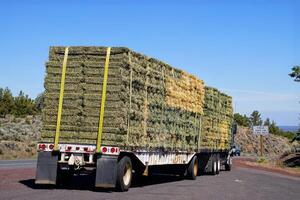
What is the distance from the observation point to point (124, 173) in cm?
1662

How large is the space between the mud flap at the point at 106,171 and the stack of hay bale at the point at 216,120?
34.9 ft

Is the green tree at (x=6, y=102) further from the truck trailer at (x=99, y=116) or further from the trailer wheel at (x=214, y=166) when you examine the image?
the truck trailer at (x=99, y=116)

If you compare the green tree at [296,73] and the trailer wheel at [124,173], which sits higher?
the green tree at [296,73]

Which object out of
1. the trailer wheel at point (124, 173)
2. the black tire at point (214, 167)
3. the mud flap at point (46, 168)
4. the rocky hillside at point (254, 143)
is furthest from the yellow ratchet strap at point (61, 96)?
the rocky hillside at point (254, 143)

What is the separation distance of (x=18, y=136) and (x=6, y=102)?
23.0 metres

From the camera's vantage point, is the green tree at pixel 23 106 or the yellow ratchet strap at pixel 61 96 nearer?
the yellow ratchet strap at pixel 61 96

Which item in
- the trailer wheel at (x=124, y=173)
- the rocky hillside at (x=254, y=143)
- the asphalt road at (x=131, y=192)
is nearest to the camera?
the asphalt road at (x=131, y=192)

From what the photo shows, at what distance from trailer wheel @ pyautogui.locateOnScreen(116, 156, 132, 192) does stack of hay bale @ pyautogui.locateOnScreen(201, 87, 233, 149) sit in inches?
382

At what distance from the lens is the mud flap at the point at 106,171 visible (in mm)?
15914

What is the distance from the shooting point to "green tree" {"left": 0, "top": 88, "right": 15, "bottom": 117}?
78.4 m

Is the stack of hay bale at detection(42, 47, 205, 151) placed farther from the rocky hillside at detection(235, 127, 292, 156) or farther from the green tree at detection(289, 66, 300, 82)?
the rocky hillside at detection(235, 127, 292, 156)

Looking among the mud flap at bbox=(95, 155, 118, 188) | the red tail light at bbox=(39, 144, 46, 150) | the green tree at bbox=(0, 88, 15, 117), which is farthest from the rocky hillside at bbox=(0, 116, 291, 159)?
the mud flap at bbox=(95, 155, 118, 188)

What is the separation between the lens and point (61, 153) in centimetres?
1672

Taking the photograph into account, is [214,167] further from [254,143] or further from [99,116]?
[254,143]
